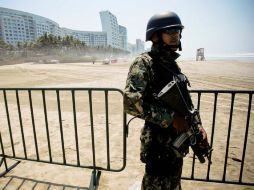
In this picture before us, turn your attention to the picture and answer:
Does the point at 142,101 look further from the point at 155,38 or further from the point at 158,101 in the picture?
the point at 155,38

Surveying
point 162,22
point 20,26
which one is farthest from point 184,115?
point 20,26

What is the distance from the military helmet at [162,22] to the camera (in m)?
1.99

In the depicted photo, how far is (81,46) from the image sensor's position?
10731 centimetres

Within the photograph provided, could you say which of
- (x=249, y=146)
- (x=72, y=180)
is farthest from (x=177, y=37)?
(x=249, y=146)

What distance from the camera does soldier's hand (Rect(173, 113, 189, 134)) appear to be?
180cm

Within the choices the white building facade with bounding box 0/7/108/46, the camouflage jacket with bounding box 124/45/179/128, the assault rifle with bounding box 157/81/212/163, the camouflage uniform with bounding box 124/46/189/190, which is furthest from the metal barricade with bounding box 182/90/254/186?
the white building facade with bounding box 0/7/108/46

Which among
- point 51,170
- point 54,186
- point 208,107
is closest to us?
point 54,186

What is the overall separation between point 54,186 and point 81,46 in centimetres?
10966

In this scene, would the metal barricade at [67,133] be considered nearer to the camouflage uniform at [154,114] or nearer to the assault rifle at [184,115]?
the camouflage uniform at [154,114]

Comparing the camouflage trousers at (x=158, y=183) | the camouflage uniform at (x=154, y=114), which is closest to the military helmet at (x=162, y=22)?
the camouflage uniform at (x=154, y=114)

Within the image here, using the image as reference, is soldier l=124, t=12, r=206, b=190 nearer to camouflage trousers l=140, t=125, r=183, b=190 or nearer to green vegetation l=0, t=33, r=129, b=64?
camouflage trousers l=140, t=125, r=183, b=190

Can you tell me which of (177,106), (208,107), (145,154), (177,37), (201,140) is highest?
(177,37)

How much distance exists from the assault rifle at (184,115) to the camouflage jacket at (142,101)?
90mm

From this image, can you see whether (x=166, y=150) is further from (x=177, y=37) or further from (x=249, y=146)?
(x=249, y=146)
